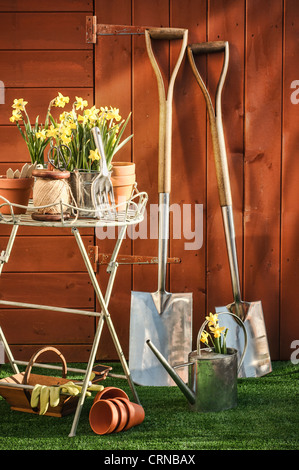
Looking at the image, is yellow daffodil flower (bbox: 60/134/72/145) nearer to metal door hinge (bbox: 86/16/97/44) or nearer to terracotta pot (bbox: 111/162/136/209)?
terracotta pot (bbox: 111/162/136/209)

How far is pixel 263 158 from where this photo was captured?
3.05 m

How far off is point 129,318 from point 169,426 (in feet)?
2.58

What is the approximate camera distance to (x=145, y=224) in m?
3.06

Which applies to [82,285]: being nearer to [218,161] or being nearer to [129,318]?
[129,318]

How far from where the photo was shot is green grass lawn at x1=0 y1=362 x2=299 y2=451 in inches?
87.7

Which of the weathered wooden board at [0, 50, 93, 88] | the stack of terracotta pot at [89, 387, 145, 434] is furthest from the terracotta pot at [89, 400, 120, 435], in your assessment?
the weathered wooden board at [0, 50, 93, 88]

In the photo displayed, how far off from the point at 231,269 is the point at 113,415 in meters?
0.96

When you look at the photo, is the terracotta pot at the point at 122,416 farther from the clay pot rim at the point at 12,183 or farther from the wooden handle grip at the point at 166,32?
the wooden handle grip at the point at 166,32

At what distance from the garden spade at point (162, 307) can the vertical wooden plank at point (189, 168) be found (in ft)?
0.37

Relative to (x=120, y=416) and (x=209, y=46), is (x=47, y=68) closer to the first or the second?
(x=209, y=46)

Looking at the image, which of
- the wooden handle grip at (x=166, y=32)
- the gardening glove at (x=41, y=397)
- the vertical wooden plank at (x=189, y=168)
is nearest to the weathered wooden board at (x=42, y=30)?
the wooden handle grip at (x=166, y=32)

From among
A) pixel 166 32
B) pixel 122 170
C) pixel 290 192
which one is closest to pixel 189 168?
pixel 290 192
